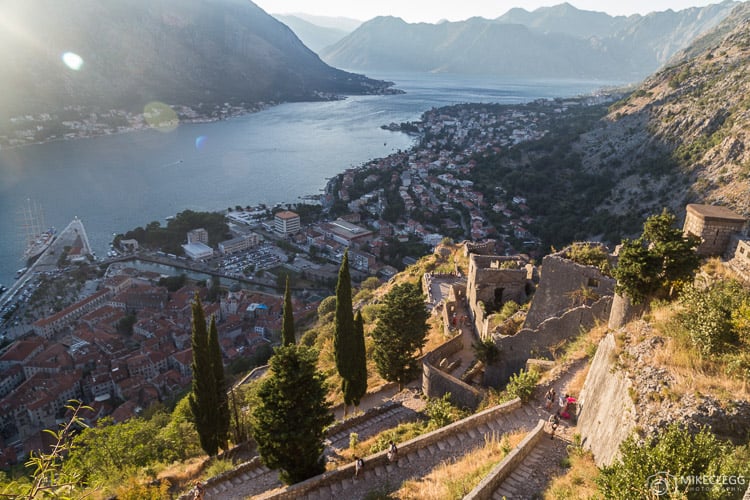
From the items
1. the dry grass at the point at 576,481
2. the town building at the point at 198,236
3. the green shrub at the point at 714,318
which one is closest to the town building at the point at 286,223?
the town building at the point at 198,236

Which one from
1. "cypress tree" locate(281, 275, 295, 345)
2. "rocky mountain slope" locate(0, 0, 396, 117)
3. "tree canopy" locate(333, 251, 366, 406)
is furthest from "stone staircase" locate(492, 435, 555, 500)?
"rocky mountain slope" locate(0, 0, 396, 117)

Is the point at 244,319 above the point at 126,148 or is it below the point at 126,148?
below

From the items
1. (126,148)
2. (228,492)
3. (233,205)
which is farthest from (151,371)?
(126,148)

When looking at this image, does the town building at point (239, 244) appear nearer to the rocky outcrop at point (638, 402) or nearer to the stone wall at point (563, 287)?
the stone wall at point (563, 287)

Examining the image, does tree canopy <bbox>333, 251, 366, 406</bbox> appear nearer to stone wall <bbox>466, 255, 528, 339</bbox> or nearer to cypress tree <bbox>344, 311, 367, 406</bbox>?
cypress tree <bbox>344, 311, 367, 406</bbox>

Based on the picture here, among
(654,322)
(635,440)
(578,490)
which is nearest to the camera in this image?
(635,440)

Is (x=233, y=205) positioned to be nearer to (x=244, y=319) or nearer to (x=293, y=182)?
(x=293, y=182)

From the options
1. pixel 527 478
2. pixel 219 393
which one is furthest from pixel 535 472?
pixel 219 393
